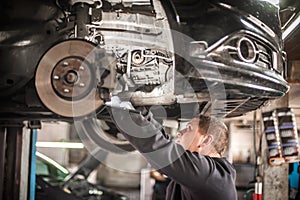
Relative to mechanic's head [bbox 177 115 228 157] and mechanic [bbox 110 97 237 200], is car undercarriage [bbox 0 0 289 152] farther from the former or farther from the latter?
mechanic [bbox 110 97 237 200]

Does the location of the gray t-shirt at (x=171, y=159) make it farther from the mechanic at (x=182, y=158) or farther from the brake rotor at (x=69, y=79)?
the brake rotor at (x=69, y=79)

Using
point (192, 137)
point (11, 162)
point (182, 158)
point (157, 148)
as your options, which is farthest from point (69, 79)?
point (11, 162)

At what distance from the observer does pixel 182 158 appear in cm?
175

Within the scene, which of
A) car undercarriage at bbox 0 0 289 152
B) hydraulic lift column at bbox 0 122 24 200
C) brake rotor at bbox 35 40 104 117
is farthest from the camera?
hydraulic lift column at bbox 0 122 24 200

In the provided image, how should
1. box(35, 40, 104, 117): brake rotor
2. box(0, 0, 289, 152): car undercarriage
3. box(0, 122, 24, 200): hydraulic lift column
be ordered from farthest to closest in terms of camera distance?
box(0, 122, 24, 200): hydraulic lift column → box(0, 0, 289, 152): car undercarriage → box(35, 40, 104, 117): brake rotor

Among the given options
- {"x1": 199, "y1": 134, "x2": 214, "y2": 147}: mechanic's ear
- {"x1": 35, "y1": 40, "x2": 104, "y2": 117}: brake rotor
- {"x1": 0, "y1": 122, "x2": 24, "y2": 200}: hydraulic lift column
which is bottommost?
{"x1": 0, "y1": 122, "x2": 24, "y2": 200}: hydraulic lift column

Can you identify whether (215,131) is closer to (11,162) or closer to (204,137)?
(204,137)

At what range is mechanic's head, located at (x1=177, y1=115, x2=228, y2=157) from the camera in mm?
2084

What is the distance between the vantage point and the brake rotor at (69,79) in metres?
1.69

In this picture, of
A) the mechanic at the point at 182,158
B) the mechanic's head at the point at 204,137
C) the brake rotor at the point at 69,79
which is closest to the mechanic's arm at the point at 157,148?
the mechanic at the point at 182,158

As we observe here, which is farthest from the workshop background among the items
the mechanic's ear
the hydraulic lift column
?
→ the mechanic's ear

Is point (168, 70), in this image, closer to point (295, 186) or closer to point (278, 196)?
point (278, 196)

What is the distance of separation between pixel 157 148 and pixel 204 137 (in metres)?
0.45

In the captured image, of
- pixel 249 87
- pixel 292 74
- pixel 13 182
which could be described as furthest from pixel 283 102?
pixel 13 182
